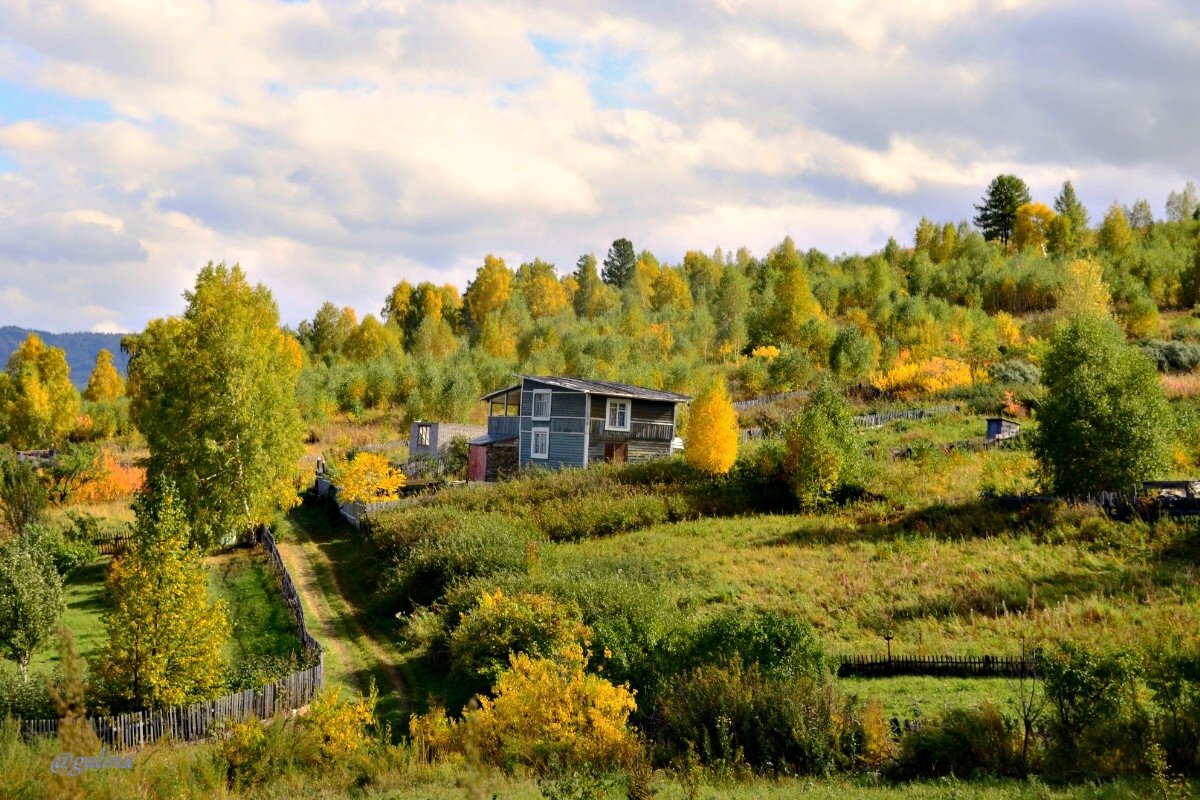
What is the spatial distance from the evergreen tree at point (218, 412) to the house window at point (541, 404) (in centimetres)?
1730

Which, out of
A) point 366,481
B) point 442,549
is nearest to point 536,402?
point 366,481

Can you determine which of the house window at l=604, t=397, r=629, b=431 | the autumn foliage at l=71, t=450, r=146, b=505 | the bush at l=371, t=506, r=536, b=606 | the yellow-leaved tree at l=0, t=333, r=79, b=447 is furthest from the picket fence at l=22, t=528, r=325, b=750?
the yellow-leaved tree at l=0, t=333, r=79, b=447

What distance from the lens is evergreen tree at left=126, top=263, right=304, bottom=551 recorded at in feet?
126

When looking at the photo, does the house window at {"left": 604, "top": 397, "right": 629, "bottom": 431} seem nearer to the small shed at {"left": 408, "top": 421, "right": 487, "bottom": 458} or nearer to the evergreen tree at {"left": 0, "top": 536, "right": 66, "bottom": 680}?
the small shed at {"left": 408, "top": 421, "right": 487, "bottom": 458}

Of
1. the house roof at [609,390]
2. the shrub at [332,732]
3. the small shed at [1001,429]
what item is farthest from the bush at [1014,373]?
the shrub at [332,732]

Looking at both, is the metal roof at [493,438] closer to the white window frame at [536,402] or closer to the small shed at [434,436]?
the white window frame at [536,402]

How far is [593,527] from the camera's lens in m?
42.1

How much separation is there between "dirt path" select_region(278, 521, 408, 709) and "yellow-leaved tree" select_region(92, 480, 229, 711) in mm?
4866

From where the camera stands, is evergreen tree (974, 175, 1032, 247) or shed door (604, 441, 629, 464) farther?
evergreen tree (974, 175, 1032, 247)

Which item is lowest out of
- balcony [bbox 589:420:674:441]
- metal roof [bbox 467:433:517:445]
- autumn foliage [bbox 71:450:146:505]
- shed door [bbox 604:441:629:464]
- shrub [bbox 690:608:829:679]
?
shrub [bbox 690:608:829:679]

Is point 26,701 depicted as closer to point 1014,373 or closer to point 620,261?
point 1014,373

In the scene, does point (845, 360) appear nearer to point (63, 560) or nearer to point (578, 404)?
point (578, 404)

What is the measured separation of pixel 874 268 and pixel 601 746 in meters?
99.3

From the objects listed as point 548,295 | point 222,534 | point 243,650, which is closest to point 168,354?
point 222,534
